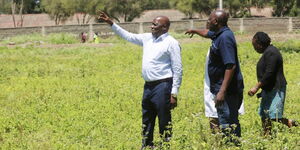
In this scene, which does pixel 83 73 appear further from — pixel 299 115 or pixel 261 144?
pixel 261 144

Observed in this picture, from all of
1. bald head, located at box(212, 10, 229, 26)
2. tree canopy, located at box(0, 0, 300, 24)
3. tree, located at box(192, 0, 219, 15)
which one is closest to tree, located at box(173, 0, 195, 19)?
tree canopy, located at box(0, 0, 300, 24)

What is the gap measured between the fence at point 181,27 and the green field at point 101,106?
53.5 feet

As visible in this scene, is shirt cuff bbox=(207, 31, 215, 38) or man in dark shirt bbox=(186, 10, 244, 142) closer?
man in dark shirt bbox=(186, 10, 244, 142)

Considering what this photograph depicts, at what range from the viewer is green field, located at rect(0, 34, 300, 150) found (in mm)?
5738

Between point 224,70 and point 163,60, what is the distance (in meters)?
0.90

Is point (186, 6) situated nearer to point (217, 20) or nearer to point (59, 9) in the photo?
point (59, 9)

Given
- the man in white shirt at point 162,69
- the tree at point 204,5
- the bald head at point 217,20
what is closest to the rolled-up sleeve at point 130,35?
the man in white shirt at point 162,69

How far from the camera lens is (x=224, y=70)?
5.66 metres

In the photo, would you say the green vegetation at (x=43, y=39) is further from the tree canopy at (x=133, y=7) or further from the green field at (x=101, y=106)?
the tree canopy at (x=133, y=7)

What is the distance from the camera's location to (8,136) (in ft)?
25.6

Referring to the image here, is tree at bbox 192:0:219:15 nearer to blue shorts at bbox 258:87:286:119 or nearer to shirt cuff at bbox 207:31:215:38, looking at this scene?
blue shorts at bbox 258:87:286:119

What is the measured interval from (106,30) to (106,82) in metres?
22.8

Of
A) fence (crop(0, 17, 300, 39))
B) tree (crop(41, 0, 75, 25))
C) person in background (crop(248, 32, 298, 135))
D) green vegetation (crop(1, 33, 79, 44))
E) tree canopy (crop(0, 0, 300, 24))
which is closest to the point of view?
person in background (crop(248, 32, 298, 135))

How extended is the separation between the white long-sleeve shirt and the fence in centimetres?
2923
